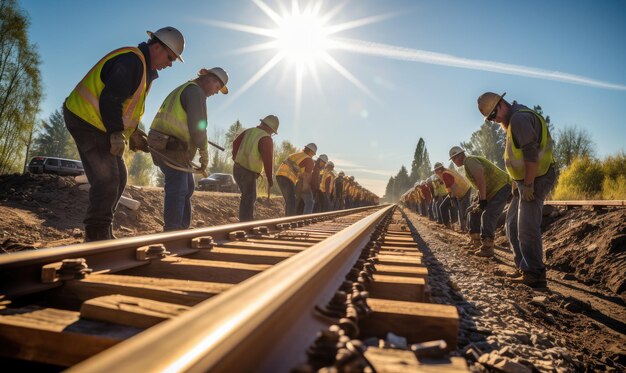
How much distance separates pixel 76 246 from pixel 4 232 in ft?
15.6

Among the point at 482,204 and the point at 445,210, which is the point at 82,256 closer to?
the point at 482,204

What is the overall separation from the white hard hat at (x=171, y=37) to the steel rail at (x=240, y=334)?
10.5 ft

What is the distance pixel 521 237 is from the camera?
414cm

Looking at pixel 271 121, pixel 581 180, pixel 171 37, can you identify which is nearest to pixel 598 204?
pixel 271 121

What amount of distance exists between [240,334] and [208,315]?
4.7 inches

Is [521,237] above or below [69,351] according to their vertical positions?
above

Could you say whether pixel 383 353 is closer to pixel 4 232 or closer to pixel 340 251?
pixel 340 251

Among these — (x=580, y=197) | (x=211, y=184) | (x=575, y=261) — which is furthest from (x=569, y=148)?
(x=575, y=261)

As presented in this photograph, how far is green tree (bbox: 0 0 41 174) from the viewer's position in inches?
731

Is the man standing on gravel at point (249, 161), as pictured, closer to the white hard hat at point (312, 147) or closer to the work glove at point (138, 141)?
the work glove at point (138, 141)

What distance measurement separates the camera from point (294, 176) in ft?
29.5

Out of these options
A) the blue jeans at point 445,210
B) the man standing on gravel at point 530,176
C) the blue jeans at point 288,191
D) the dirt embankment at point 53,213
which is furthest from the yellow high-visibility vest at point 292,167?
the blue jeans at point 445,210

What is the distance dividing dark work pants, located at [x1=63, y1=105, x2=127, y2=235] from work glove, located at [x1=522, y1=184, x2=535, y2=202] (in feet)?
14.3

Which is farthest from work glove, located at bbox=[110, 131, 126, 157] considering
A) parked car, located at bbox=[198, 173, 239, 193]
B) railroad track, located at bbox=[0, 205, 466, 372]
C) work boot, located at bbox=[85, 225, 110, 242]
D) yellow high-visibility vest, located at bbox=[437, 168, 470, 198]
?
parked car, located at bbox=[198, 173, 239, 193]
